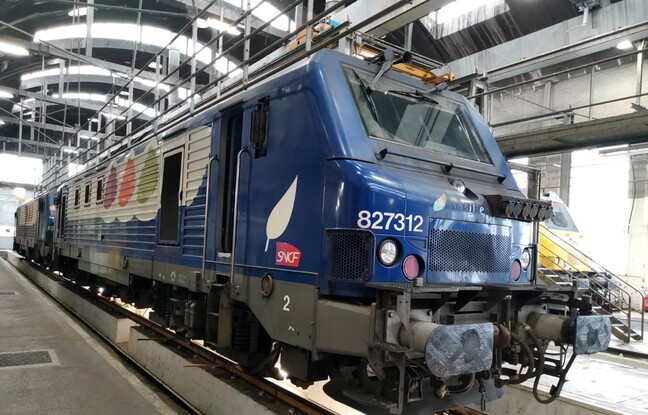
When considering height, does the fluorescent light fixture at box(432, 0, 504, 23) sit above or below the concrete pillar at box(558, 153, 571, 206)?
above

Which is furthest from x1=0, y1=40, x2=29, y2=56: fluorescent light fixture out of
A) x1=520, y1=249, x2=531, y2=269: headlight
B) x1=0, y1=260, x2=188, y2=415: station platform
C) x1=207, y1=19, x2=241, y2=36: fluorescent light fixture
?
x1=520, y1=249, x2=531, y2=269: headlight

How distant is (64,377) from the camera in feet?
18.0

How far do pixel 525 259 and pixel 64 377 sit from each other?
4.91 meters

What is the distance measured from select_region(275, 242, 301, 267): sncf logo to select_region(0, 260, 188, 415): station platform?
2.03 metres

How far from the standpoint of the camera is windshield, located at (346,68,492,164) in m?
3.95

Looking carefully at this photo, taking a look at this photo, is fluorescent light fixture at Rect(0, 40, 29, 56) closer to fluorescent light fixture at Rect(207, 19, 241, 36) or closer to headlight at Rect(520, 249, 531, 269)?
fluorescent light fixture at Rect(207, 19, 241, 36)

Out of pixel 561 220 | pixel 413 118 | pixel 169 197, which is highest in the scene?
pixel 413 118

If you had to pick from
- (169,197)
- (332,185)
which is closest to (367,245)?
(332,185)

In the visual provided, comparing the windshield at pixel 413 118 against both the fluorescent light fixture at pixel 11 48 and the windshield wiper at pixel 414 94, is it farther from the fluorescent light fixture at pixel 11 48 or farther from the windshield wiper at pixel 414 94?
the fluorescent light fixture at pixel 11 48

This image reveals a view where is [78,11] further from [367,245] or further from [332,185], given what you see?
[367,245]

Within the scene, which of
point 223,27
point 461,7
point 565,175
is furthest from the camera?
point 565,175

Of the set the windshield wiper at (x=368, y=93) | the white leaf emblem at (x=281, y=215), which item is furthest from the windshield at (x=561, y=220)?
the white leaf emblem at (x=281, y=215)

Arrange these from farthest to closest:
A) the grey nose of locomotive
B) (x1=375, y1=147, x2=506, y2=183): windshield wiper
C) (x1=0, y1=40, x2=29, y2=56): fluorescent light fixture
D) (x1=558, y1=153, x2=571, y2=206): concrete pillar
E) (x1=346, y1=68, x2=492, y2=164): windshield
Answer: (x1=558, y1=153, x2=571, y2=206): concrete pillar < (x1=0, y1=40, x2=29, y2=56): fluorescent light fixture < (x1=346, y1=68, x2=492, y2=164): windshield < (x1=375, y1=147, x2=506, y2=183): windshield wiper < the grey nose of locomotive

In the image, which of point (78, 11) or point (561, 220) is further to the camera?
point (78, 11)
